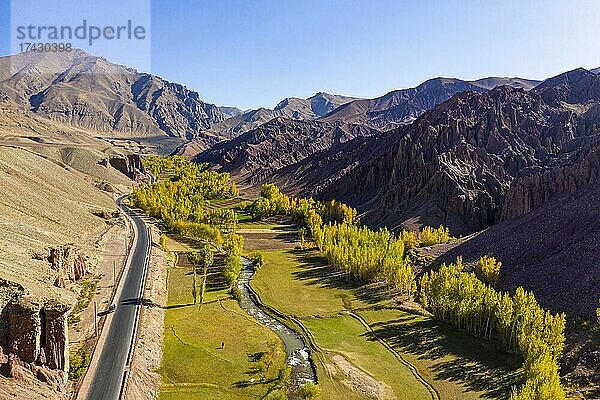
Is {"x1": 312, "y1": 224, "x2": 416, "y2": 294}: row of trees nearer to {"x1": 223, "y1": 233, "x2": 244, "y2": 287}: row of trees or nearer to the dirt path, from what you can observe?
the dirt path

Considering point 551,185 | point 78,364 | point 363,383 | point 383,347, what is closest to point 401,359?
point 383,347

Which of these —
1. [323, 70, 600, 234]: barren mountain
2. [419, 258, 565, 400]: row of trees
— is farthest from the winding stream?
[323, 70, 600, 234]: barren mountain

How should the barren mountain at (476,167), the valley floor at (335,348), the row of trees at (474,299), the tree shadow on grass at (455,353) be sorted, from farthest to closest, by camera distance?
1. the barren mountain at (476,167)
2. the tree shadow on grass at (455,353)
3. the valley floor at (335,348)
4. the row of trees at (474,299)

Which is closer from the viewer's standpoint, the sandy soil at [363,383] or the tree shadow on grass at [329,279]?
the sandy soil at [363,383]

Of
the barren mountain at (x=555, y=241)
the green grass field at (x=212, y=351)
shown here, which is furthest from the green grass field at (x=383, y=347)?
the barren mountain at (x=555, y=241)

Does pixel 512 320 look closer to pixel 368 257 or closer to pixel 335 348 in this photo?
pixel 335 348

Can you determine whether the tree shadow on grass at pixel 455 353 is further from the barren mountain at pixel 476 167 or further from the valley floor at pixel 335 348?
the barren mountain at pixel 476 167

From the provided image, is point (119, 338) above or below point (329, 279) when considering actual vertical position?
above
